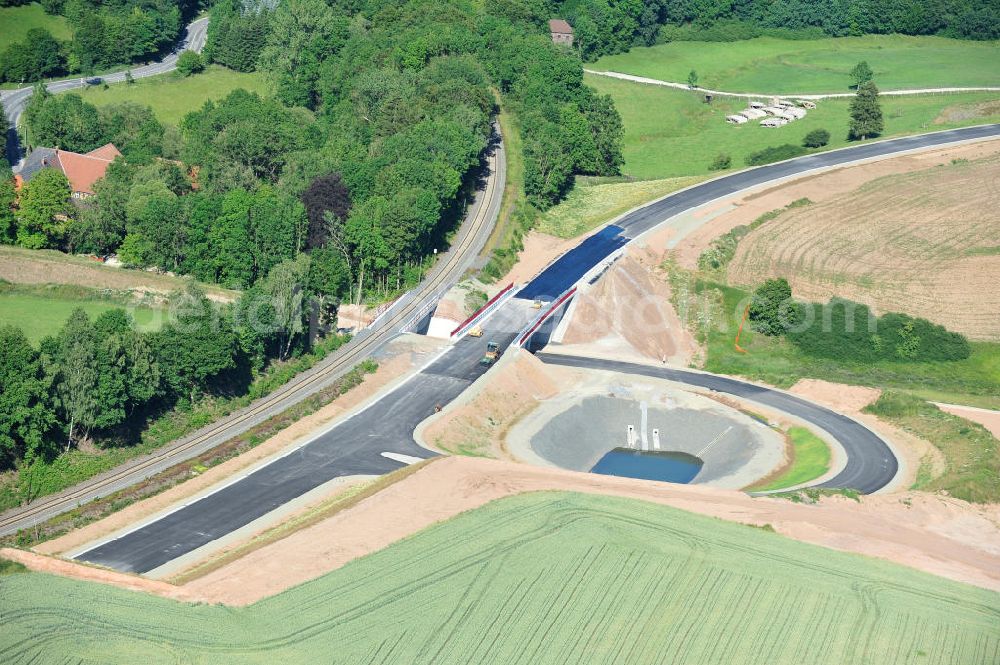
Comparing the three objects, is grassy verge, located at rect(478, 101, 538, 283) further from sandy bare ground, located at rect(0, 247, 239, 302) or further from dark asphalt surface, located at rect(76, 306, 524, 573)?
sandy bare ground, located at rect(0, 247, 239, 302)

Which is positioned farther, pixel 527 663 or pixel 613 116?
pixel 613 116

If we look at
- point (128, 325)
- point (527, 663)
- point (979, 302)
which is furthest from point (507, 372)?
point (979, 302)

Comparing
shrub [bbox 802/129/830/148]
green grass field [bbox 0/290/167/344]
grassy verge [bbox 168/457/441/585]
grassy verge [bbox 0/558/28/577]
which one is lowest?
grassy verge [bbox 168/457/441/585]

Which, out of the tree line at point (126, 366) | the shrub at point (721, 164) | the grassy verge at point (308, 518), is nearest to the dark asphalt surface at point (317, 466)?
the grassy verge at point (308, 518)

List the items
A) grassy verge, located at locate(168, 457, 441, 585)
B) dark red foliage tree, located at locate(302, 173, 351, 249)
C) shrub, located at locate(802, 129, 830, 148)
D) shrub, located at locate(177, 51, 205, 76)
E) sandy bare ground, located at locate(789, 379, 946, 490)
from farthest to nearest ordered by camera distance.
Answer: shrub, located at locate(177, 51, 205, 76)
shrub, located at locate(802, 129, 830, 148)
dark red foliage tree, located at locate(302, 173, 351, 249)
sandy bare ground, located at locate(789, 379, 946, 490)
grassy verge, located at locate(168, 457, 441, 585)

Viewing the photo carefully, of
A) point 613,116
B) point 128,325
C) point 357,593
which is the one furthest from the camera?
point 613,116

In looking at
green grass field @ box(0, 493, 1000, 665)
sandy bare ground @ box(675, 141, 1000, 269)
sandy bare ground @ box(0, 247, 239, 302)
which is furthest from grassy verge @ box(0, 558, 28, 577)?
sandy bare ground @ box(675, 141, 1000, 269)

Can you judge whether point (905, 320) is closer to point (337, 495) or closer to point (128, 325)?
point (337, 495)

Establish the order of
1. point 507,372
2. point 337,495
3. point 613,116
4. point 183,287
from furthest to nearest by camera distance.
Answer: point 613,116
point 183,287
point 507,372
point 337,495
